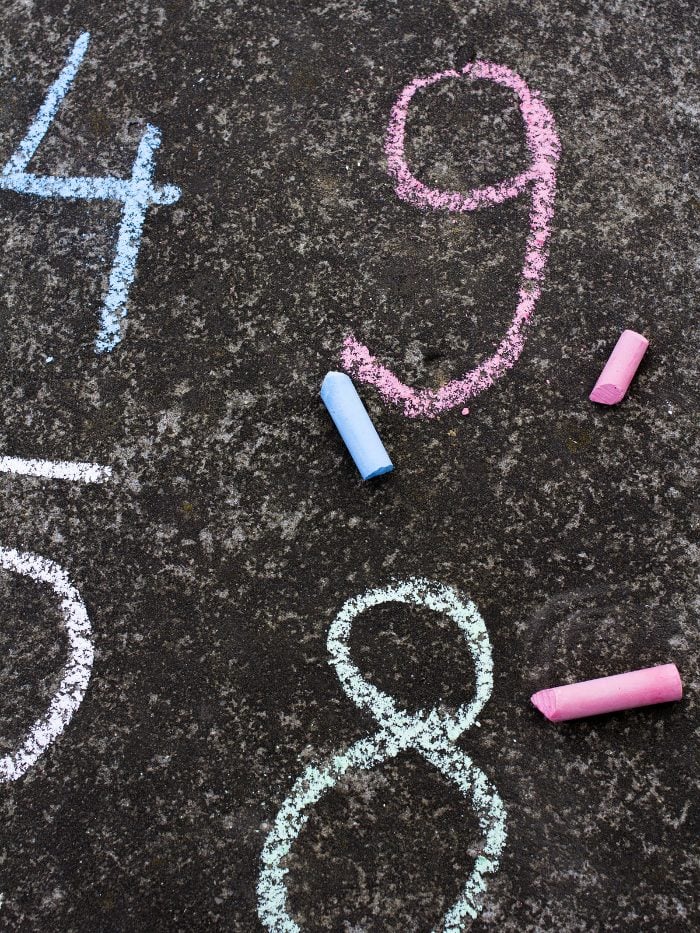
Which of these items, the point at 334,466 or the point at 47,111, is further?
the point at 47,111

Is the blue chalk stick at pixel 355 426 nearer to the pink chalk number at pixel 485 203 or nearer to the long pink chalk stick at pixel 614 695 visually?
the pink chalk number at pixel 485 203

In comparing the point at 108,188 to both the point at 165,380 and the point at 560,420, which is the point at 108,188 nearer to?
the point at 165,380

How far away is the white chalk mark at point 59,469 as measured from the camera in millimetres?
1629

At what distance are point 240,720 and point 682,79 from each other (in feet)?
5.55

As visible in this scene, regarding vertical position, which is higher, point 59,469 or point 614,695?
point 59,469

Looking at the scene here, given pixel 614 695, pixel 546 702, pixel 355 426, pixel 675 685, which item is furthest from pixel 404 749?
pixel 355 426

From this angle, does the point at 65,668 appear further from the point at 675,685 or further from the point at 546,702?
the point at 675,685

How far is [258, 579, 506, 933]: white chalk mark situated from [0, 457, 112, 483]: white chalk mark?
1.88 feet

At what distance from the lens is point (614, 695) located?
4.74 feet

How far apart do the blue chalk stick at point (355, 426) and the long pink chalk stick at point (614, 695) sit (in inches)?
21.1

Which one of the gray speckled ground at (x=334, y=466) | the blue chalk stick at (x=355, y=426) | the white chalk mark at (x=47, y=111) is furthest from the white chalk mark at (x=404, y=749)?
the white chalk mark at (x=47, y=111)

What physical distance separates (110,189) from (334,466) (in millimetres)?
833

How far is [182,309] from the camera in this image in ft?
5.60

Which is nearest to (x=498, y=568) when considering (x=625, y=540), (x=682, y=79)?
(x=625, y=540)
